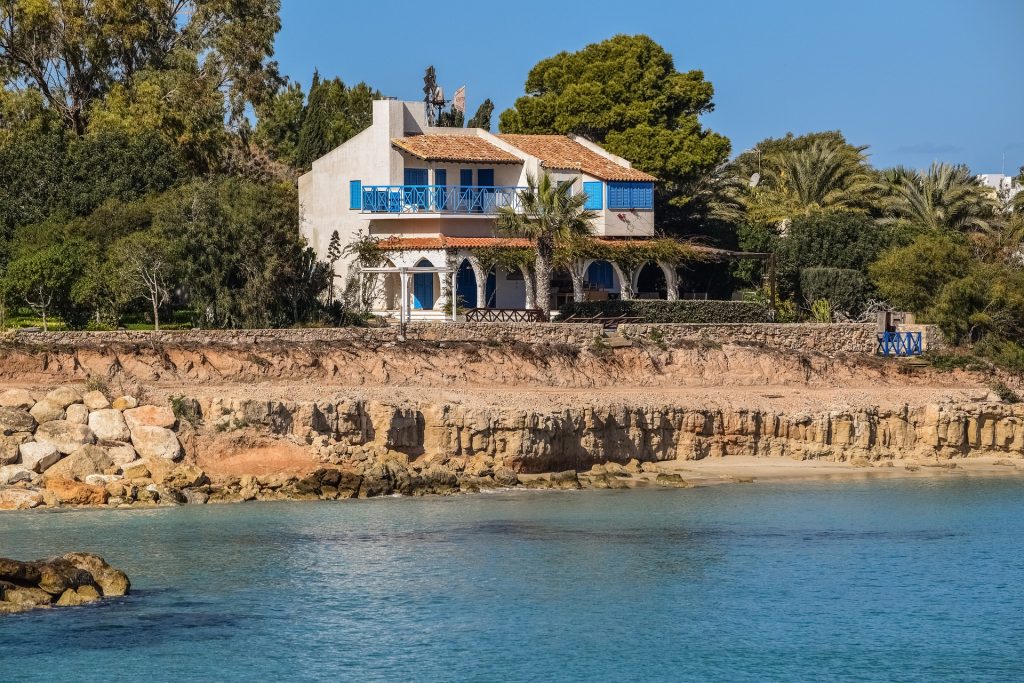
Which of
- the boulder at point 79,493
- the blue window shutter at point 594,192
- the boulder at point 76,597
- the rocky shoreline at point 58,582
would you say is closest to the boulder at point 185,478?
the boulder at point 79,493

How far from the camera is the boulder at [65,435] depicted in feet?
117

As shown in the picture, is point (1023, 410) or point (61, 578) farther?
point (1023, 410)

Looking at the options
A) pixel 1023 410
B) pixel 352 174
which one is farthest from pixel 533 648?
pixel 352 174

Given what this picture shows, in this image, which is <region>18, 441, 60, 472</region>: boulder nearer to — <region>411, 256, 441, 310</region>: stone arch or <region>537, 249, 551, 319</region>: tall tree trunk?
<region>537, 249, 551, 319</region>: tall tree trunk

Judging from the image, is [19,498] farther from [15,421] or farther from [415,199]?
[415,199]

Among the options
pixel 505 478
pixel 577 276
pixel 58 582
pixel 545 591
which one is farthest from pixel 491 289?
pixel 58 582

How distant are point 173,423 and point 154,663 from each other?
46.6 ft

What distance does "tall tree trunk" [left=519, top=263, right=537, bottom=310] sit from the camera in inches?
2104

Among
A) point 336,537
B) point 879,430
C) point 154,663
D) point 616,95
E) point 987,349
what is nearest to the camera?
point 154,663

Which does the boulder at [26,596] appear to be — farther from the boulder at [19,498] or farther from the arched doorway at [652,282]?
the arched doorway at [652,282]

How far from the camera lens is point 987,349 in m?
49.4

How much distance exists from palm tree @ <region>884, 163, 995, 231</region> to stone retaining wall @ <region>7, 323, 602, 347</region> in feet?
71.6

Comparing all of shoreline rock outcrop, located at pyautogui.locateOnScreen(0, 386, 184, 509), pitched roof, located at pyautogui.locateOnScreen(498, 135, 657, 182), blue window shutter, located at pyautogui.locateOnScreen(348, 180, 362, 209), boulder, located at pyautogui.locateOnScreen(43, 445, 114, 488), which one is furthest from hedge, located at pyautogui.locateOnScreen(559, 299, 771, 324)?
boulder, located at pyautogui.locateOnScreen(43, 445, 114, 488)

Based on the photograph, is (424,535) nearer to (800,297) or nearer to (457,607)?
(457,607)
